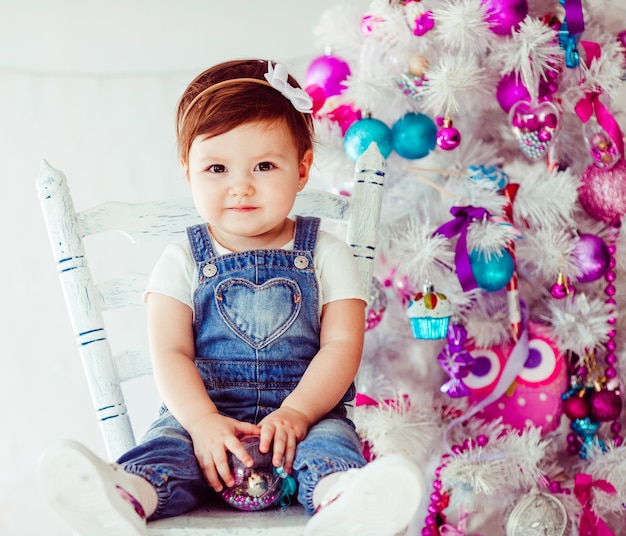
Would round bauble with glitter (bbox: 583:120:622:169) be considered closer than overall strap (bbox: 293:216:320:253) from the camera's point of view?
No

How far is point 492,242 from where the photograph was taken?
1332 millimetres

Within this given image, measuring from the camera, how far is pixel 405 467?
2.20 feet

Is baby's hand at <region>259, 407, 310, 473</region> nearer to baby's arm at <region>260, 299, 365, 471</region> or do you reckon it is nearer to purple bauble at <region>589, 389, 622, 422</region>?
baby's arm at <region>260, 299, 365, 471</region>

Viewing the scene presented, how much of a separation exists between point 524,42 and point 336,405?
2.36 feet

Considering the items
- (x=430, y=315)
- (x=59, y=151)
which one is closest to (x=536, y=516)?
(x=430, y=315)

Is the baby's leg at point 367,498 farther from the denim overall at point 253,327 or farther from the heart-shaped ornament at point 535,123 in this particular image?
the heart-shaped ornament at point 535,123

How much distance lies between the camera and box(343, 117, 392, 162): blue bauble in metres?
1.34

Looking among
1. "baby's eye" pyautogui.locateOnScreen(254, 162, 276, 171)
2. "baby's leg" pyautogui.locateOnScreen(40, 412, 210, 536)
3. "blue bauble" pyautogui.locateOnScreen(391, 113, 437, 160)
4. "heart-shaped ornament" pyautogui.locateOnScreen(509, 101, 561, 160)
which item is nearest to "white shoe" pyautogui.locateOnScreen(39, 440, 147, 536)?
"baby's leg" pyautogui.locateOnScreen(40, 412, 210, 536)

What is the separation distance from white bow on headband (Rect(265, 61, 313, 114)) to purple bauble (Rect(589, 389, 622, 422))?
838 mm

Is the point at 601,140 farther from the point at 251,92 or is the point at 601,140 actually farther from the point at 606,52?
the point at 251,92

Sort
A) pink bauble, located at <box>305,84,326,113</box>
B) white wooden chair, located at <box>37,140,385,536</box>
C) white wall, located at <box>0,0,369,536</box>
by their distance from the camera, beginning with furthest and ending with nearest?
1. white wall, located at <box>0,0,369,536</box>
2. pink bauble, located at <box>305,84,326,113</box>
3. white wooden chair, located at <box>37,140,385,536</box>

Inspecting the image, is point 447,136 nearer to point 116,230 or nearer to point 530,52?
point 530,52

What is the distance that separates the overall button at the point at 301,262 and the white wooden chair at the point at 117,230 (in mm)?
138

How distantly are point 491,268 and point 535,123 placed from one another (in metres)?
0.26
